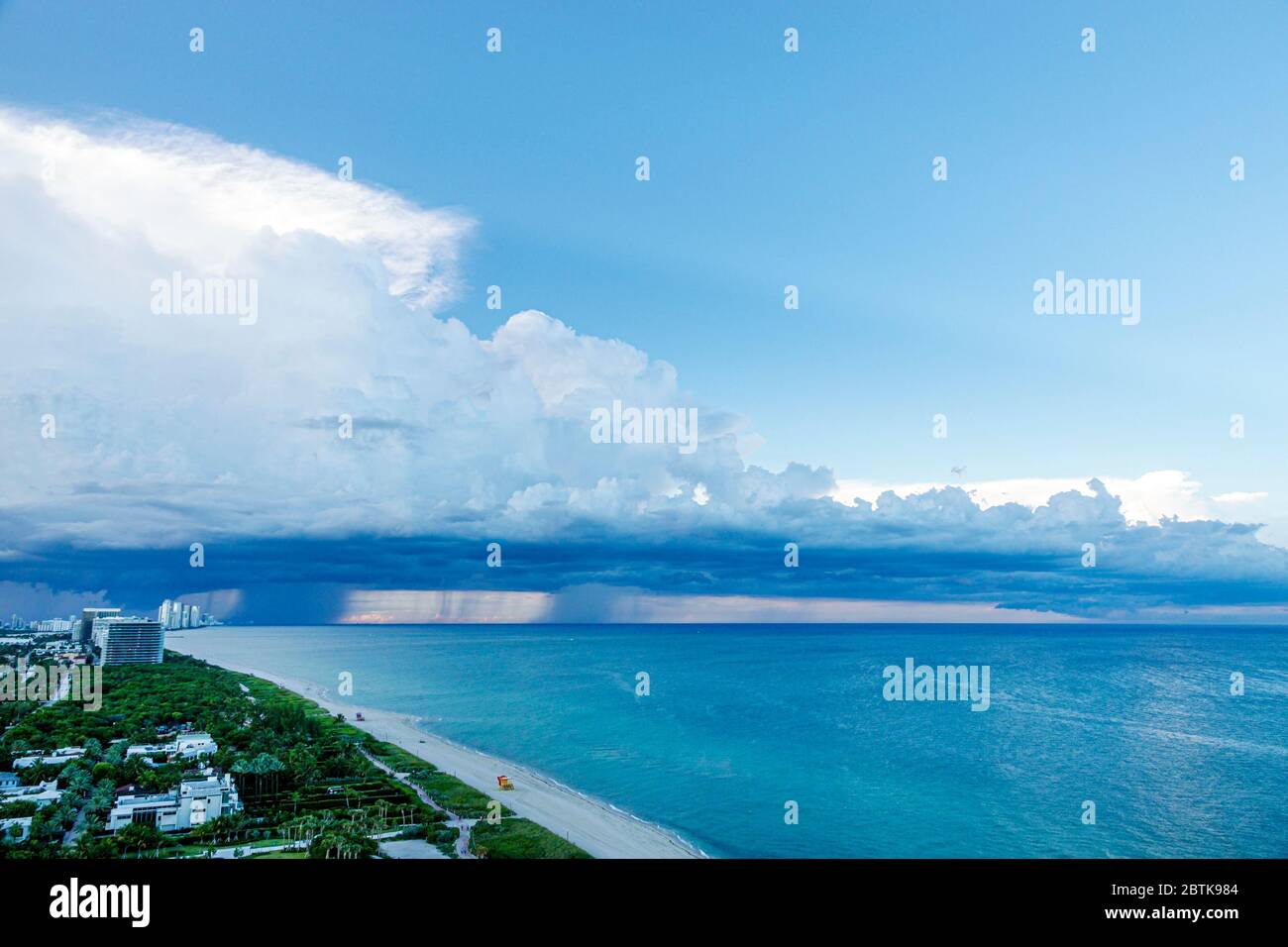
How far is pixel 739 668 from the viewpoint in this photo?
51562 mm

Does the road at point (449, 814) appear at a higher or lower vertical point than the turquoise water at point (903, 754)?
higher

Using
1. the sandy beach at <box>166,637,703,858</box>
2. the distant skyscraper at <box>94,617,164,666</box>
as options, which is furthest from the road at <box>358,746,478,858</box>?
the distant skyscraper at <box>94,617,164,666</box>

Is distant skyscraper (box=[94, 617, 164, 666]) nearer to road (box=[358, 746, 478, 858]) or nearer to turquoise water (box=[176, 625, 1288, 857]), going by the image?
turquoise water (box=[176, 625, 1288, 857])

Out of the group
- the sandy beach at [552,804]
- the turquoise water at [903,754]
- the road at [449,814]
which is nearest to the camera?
the road at [449,814]

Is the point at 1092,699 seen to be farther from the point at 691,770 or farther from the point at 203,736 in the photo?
the point at 203,736

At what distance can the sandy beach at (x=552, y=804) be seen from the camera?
1269 cm

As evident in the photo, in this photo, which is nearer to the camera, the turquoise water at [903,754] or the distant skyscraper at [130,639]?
the turquoise water at [903,754]

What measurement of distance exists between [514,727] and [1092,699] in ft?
83.9

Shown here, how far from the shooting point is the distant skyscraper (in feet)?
104

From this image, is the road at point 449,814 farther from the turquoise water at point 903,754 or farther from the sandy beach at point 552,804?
the turquoise water at point 903,754

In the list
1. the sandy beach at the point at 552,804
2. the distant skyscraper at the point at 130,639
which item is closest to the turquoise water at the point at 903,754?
the sandy beach at the point at 552,804

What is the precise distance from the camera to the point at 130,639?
33.4 m

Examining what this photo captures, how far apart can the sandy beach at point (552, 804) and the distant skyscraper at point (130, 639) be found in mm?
14070
